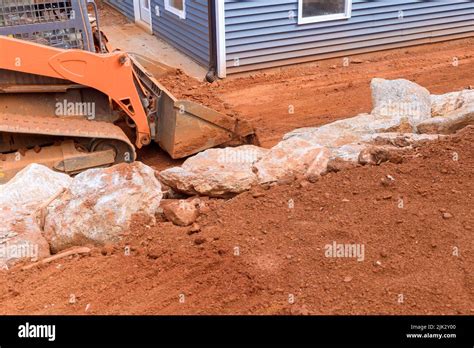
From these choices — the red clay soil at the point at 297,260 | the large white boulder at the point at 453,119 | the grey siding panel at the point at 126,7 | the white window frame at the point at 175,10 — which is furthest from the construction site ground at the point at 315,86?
the grey siding panel at the point at 126,7

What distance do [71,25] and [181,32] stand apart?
5.01m

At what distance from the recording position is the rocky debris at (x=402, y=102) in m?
6.22

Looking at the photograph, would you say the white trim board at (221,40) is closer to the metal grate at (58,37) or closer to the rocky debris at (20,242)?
the metal grate at (58,37)

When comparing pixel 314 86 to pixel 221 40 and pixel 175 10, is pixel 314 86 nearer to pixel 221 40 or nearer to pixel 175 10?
pixel 221 40

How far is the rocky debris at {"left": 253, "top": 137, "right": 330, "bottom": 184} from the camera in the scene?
498 cm

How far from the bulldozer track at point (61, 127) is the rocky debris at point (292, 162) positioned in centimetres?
234

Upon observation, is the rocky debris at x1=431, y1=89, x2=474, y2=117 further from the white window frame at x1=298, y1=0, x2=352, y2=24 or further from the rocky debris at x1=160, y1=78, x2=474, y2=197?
the white window frame at x1=298, y1=0, x2=352, y2=24

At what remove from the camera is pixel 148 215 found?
15.0 ft

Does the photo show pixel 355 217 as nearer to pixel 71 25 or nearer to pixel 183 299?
pixel 183 299

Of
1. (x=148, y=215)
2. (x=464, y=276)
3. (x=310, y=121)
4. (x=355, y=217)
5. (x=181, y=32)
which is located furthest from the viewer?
(x=181, y=32)

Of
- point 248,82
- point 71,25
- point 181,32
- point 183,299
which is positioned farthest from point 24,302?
point 181,32

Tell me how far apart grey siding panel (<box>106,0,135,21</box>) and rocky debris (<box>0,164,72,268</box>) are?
968 centimetres

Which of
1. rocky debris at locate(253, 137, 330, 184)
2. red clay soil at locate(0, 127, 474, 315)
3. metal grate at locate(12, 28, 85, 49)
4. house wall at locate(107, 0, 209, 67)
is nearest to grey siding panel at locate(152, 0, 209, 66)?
house wall at locate(107, 0, 209, 67)

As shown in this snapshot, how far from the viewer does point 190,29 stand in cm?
1095
